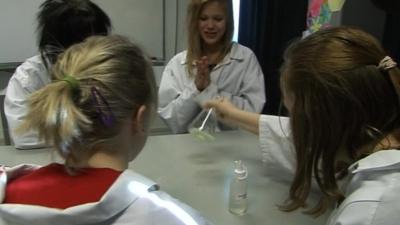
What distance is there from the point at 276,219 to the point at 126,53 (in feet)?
1.86

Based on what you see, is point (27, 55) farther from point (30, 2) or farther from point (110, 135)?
point (110, 135)

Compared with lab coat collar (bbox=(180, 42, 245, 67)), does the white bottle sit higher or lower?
lower

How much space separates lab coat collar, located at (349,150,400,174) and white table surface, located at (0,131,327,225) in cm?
27

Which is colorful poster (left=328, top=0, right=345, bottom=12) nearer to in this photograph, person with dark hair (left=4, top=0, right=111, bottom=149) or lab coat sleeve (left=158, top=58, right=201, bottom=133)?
lab coat sleeve (left=158, top=58, right=201, bottom=133)

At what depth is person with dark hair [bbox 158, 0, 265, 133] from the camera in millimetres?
1883

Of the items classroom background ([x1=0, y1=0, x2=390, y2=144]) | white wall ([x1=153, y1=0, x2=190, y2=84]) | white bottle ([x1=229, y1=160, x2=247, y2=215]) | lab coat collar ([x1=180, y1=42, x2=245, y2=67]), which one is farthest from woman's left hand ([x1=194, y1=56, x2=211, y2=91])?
white wall ([x1=153, y1=0, x2=190, y2=84])

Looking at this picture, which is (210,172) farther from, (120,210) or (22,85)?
(22,85)

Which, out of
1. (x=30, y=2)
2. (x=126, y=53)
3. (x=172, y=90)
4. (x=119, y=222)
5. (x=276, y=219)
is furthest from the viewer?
(x=30, y=2)

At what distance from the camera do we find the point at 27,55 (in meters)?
2.89

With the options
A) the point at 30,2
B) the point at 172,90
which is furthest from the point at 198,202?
the point at 30,2

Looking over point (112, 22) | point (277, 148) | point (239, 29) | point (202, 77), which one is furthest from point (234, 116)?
point (112, 22)

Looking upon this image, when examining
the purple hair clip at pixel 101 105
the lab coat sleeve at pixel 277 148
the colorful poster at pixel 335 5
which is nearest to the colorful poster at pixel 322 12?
the colorful poster at pixel 335 5

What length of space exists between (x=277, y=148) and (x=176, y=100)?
0.64m

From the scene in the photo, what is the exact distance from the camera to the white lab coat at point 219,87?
1.84 m
